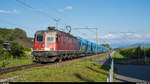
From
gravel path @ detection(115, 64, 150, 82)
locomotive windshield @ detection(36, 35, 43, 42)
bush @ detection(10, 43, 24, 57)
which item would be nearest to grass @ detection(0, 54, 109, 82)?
gravel path @ detection(115, 64, 150, 82)

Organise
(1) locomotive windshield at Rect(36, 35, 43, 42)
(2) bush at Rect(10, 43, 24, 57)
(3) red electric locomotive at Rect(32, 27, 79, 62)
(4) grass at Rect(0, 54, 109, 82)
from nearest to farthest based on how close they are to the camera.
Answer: (4) grass at Rect(0, 54, 109, 82) < (3) red electric locomotive at Rect(32, 27, 79, 62) < (1) locomotive windshield at Rect(36, 35, 43, 42) < (2) bush at Rect(10, 43, 24, 57)

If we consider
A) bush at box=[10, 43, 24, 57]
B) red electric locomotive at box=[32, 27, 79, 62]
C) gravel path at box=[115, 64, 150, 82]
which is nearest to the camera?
gravel path at box=[115, 64, 150, 82]

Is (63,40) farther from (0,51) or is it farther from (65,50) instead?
(0,51)

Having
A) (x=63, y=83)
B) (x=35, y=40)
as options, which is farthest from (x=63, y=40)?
(x=63, y=83)

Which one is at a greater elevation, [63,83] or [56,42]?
[56,42]

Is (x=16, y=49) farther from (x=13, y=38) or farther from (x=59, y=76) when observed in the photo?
(x=13, y=38)

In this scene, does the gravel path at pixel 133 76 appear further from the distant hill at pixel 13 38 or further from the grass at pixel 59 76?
the distant hill at pixel 13 38

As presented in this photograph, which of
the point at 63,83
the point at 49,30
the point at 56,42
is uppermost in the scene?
the point at 49,30

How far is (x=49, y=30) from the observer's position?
19.9 meters

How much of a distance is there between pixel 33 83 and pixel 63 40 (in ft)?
45.3

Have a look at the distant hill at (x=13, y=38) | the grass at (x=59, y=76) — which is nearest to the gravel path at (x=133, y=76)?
the grass at (x=59, y=76)

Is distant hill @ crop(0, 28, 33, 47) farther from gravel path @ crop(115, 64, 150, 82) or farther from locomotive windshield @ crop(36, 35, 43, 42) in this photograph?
gravel path @ crop(115, 64, 150, 82)

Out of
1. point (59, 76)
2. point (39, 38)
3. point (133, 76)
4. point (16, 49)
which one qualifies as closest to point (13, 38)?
point (16, 49)

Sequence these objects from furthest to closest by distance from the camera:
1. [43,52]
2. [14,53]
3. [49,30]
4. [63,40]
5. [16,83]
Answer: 1. [14,53]
2. [63,40]
3. [49,30]
4. [43,52]
5. [16,83]
